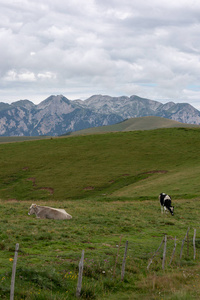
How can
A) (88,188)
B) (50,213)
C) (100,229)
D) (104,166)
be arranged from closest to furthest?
(100,229) < (50,213) < (88,188) < (104,166)

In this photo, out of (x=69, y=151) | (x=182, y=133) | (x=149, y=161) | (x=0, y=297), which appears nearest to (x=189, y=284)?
(x=0, y=297)

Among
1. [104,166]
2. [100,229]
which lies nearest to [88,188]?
[104,166]

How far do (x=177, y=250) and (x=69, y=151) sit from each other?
72101mm

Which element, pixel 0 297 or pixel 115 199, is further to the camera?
pixel 115 199

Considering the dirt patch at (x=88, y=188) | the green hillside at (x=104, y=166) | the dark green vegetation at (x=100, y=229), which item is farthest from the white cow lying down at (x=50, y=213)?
the dirt patch at (x=88, y=188)

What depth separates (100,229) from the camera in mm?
22094

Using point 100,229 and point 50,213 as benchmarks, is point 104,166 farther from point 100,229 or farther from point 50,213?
point 100,229

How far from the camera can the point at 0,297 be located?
1012cm

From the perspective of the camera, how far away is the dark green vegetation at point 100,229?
12.0 metres

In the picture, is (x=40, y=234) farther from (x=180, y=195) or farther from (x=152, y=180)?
(x=152, y=180)

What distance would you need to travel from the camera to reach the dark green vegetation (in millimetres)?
11984

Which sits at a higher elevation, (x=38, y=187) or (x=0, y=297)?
(x=0, y=297)

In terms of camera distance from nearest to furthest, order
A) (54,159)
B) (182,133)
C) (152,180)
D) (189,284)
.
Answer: (189,284), (152,180), (54,159), (182,133)

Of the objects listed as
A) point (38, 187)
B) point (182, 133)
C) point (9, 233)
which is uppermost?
point (182, 133)
